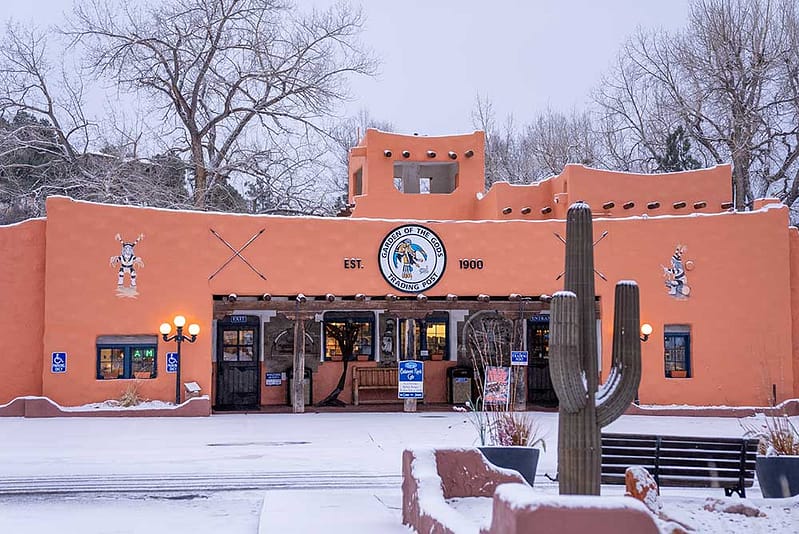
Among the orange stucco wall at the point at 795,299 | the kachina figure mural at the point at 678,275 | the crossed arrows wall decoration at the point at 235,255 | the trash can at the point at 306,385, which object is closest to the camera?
the crossed arrows wall decoration at the point at 235,255

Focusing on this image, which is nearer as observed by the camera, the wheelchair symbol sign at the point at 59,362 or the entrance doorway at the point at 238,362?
the wheelchair symbol sign at the point at 59,362

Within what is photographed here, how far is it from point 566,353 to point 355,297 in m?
11.0

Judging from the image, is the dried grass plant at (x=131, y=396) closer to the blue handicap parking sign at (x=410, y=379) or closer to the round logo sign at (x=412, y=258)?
the blue handicap parking sign at (x=410, y=379)

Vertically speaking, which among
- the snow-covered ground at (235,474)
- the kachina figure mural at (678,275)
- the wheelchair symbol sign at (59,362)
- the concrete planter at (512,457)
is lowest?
the snow-covered ground at (235,474)

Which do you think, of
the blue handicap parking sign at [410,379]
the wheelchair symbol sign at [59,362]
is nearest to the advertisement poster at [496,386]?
the blue handicap parking sign at [410,379]

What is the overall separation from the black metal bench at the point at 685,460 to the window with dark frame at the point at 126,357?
1023 centimetres

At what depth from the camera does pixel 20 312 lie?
16609 millimetres

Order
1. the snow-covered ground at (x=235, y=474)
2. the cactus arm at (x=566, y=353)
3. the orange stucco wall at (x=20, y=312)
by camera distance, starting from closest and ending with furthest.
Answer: the cactus arm at (x=566, y=353) < the snow-covered ground at (x=235, y=474) < the orange stucco wall at (x=20, y=312)

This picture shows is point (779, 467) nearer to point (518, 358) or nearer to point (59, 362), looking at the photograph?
point (518, 358)

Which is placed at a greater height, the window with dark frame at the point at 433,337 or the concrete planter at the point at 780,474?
the window with dark frame at the point at 433,337

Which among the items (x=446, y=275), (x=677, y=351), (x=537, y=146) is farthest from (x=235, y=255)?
(x=537, y=146)

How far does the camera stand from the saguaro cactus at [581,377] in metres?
7.15

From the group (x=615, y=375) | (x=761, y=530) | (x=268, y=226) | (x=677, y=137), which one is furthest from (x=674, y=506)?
(x=677, y=137)

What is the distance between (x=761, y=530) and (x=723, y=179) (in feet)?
51.3
